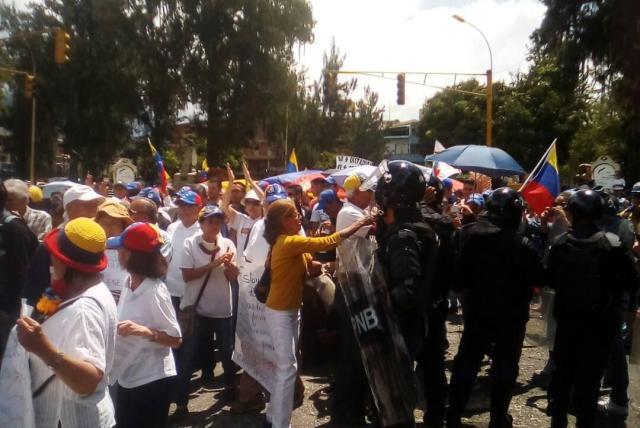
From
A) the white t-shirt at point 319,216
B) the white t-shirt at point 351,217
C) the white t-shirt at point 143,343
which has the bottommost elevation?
the white t-shirt at point 143,343

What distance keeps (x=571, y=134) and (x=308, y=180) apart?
27431mm

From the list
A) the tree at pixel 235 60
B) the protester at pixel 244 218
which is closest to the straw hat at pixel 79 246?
the protester at pixel 244 218

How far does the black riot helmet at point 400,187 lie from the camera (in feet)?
14.1

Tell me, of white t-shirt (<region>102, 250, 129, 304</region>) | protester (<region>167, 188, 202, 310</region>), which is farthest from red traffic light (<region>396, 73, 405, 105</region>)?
white t-shirt (<region>102, 250, 129, 304</region>)

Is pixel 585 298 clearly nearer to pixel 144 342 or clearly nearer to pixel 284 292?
pixel 284 292

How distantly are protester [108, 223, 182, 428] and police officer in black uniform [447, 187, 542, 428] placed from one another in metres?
2.24

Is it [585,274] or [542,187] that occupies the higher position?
[542,187]

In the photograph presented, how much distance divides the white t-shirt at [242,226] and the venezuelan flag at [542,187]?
3.14m

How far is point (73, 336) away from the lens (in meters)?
2.45

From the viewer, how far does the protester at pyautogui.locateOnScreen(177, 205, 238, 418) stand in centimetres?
540

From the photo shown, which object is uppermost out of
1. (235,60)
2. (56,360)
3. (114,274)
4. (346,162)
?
(235,60)

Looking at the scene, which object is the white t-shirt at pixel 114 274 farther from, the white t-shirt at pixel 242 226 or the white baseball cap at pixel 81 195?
the white t-shirt at pixel 242 226

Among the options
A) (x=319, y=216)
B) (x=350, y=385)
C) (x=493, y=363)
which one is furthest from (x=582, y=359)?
(x=319, y=216)

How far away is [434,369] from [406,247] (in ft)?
4.38
